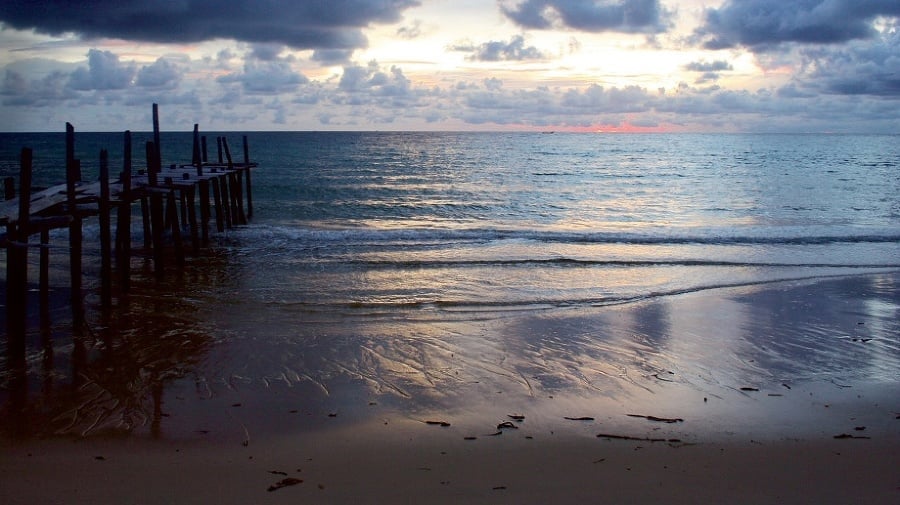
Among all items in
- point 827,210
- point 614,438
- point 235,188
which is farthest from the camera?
point 827,210

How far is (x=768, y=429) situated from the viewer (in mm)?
6133

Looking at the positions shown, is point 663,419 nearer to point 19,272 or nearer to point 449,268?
point 19,272

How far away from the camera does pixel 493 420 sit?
6.32 m

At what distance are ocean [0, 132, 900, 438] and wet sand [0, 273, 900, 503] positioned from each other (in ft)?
0.27

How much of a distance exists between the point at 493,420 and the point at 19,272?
7112 mm

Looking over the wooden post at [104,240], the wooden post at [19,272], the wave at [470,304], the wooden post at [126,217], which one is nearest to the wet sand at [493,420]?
the wave at [470,304]

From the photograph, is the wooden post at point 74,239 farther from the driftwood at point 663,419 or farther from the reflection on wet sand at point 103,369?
the driftwood at point 663,419

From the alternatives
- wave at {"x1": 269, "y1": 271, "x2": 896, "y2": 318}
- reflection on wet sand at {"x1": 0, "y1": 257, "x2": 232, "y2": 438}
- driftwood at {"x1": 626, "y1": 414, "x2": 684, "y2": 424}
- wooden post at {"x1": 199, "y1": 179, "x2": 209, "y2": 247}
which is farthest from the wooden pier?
driftwood at {"x1": 626, "y1": 414, "x2": 684, "y2": 424}

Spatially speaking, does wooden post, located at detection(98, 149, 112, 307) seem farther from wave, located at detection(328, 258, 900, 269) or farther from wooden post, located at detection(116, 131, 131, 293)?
wave, located at detection(328, 258, 900, 269)

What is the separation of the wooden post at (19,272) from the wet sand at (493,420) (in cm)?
188

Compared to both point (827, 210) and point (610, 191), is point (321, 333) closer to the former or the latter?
point (827, 210)

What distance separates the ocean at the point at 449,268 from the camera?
27.0ft

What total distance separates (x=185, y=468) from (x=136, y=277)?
9.28 m

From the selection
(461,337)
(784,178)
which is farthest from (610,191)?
(461,337)
